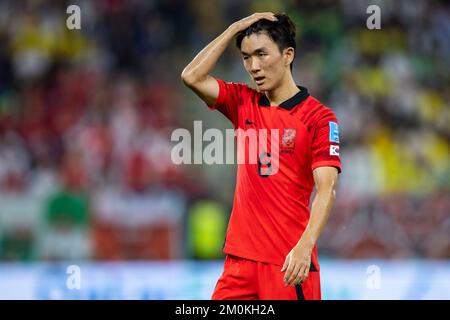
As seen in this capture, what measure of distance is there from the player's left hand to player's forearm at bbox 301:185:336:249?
0.05m

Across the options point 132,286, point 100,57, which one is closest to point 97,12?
point 100,57

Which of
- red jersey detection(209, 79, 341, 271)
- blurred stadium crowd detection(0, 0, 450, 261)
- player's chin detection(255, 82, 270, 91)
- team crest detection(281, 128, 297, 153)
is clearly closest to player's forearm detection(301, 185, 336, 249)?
red jersey detection(209, 79, 341, 271)

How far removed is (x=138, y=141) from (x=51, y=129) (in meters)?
1.13

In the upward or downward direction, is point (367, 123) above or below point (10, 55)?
below

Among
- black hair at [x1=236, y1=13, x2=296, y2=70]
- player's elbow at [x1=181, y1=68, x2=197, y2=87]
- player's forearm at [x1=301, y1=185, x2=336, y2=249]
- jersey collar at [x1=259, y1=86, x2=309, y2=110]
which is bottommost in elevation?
player's forearm at [x1=301, y1=185, x2=336, y2=249]

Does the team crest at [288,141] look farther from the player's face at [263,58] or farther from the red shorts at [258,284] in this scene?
the red shorts at [258,284]

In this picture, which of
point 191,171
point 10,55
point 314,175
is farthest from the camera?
point 10,55

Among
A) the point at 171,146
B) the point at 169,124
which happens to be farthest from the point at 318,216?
the point at 169,124

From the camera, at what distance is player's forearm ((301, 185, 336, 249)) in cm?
384

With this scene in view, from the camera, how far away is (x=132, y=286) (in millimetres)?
7957

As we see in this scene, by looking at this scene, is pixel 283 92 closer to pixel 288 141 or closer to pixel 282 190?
pixel 288 141

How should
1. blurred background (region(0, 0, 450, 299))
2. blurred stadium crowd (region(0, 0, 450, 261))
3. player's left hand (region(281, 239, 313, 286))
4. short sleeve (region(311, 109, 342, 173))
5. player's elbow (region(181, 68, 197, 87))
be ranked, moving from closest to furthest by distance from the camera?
1. player's left hand (region(281, 239, 313, 286))
2. short sleeve (region(311, 109, 342, 173))
3. player's elbow (region(181, 68, 197, 87))
4. blurred background (region(0, 0, 450, 299))
5. blurred stadium crowd (region(0, 0, 450, 261))

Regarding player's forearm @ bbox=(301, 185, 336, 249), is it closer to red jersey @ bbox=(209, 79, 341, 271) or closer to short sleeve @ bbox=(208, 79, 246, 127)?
red jersey @ bbox=(209, 79, 341, 271)
